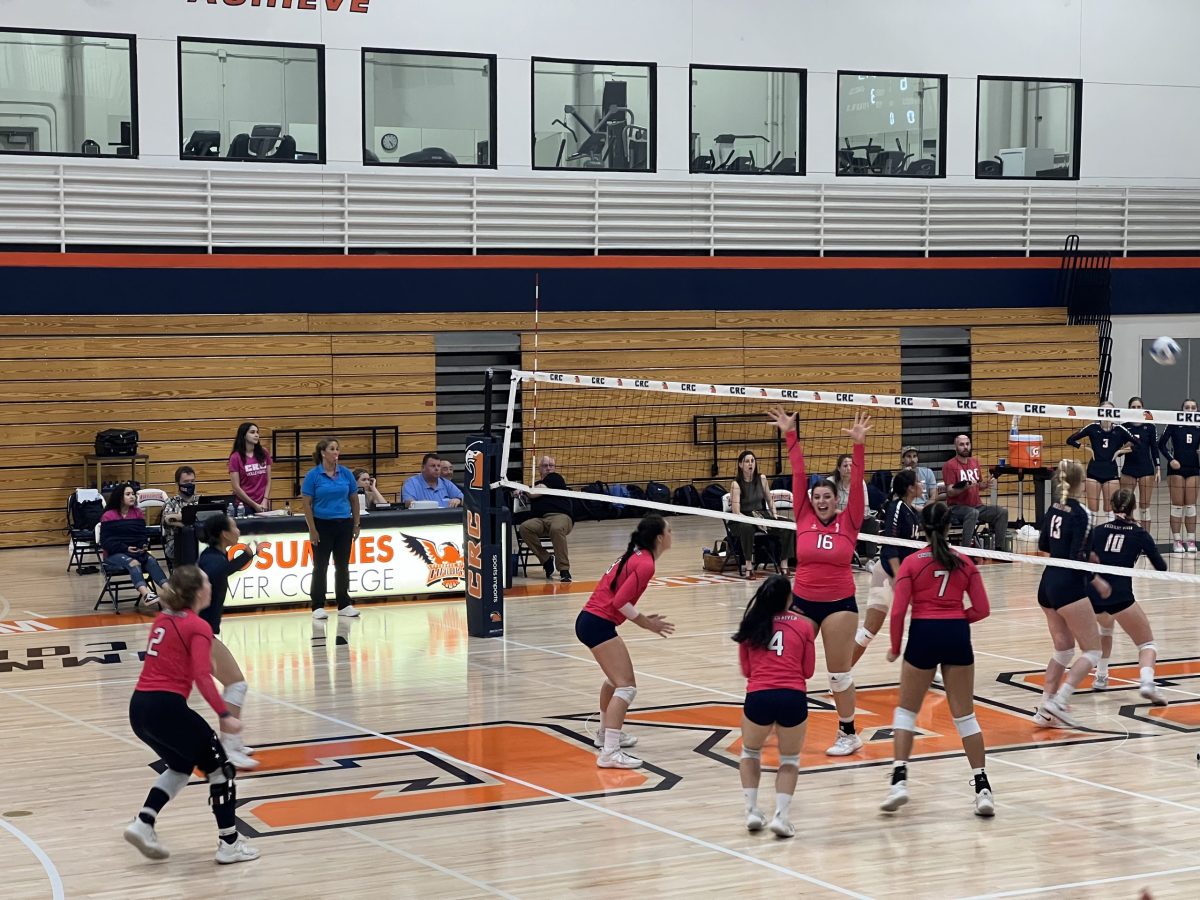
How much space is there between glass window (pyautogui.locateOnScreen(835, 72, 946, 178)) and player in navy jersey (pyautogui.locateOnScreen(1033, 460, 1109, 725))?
15207 mm

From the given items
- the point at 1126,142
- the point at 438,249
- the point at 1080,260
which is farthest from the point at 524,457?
the point at 1126,142

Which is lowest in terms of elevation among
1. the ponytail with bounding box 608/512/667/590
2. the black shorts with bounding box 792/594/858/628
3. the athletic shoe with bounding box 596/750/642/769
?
the athletic shoe with bounding box 596/750/642/769

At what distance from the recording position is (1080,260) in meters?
26.6

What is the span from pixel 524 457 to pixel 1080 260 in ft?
33.5

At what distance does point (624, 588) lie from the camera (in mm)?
9812

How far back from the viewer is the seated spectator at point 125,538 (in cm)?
1620

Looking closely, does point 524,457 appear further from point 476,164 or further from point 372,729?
point 372,729

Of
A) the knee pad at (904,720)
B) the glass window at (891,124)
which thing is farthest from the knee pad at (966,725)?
the glass window at (891,124)

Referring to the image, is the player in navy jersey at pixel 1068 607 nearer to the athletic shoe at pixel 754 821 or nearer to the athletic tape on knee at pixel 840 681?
the athletic tape on knee at pixel 840 681

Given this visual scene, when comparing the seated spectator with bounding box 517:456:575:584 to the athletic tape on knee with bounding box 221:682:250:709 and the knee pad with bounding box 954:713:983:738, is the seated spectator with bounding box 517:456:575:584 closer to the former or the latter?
the athletic tape on knee with bounding box 221:682:250:709

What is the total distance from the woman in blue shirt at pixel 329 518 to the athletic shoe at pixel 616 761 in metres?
5.77

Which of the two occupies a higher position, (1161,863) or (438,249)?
(438,249)

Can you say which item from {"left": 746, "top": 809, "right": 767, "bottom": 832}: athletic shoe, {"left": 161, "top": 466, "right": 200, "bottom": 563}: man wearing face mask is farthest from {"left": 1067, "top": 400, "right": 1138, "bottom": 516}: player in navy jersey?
{"left": 746, "top": 809, "right": 767, "bottom": 832}: athletic shoe

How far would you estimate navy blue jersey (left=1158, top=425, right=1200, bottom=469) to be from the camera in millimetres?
20375
